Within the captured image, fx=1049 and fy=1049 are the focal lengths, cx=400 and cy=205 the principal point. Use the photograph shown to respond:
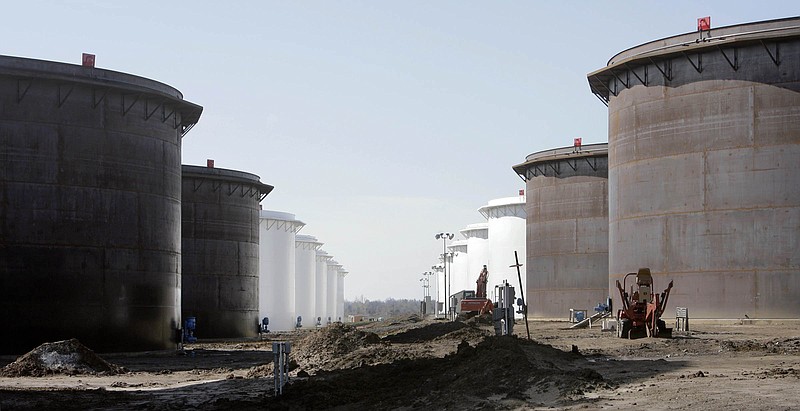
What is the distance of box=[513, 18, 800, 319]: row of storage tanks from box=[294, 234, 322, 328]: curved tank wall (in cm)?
8395

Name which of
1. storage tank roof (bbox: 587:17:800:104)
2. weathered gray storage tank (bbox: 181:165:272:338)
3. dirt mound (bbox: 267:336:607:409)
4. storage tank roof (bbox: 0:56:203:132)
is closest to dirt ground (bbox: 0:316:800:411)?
dirt mound (bbox: 267:336:607:409)

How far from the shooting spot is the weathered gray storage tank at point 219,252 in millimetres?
58719

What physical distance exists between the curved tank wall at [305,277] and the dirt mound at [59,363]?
320 ft

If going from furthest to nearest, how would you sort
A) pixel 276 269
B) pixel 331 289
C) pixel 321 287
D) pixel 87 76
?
pixel 331 289
pixel 321 287
pixel 276 269
pixel 87 76

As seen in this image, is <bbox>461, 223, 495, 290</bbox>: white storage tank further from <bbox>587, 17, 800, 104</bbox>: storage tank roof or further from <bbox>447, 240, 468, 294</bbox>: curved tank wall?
<bbox>587, 17, 800, 104</bbox>: storage tank roof

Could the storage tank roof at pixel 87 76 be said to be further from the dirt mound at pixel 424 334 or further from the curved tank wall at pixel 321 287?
the curved tank wall at pixel 321 287

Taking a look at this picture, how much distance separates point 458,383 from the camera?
66.7ft

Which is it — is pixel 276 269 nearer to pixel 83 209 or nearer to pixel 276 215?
pixel 276 215

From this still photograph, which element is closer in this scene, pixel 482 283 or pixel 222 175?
pixel 222 175

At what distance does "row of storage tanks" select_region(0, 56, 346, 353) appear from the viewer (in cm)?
3519

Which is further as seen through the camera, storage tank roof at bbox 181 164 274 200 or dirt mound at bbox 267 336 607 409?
storage tank roof at bbox 181 164 274 200

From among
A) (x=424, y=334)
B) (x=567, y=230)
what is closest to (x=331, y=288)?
(x=567, y=230)

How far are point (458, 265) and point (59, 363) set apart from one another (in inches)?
5091

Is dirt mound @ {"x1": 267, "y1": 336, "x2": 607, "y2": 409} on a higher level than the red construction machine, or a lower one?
lower
